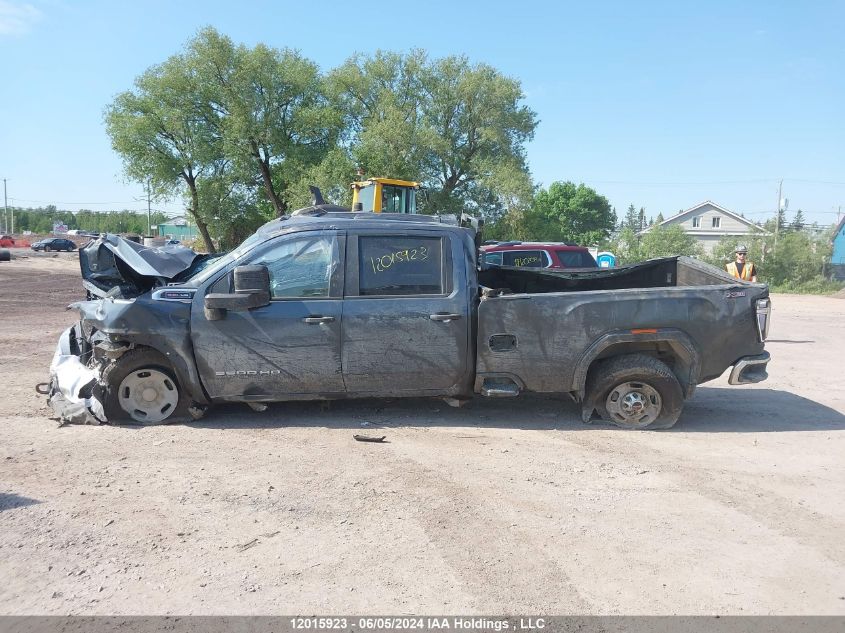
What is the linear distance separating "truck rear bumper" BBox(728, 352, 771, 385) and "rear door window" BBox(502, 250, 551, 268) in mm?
8124

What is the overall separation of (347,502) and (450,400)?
1.97 metres

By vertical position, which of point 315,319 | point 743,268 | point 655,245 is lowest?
point 315,319

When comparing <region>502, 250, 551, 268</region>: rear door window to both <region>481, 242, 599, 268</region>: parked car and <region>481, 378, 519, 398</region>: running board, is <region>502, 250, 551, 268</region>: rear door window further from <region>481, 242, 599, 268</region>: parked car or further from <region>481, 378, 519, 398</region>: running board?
<region>481, 378, 519, 398</region>: running board

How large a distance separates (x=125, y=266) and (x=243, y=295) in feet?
5.65

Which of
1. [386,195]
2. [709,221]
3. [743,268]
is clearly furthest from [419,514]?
[709,221]

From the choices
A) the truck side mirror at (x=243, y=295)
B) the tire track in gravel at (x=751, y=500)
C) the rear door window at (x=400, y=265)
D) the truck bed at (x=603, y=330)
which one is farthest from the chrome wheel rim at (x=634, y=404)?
the truck side mirror at (x=243, y=295)

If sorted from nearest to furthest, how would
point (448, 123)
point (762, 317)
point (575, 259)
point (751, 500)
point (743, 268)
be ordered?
point (751, 500), point (762, 317), point (743, 268), point (575, 259), point (448, 123)

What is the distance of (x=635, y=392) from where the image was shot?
571 cm

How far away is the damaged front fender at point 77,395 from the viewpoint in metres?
5.51

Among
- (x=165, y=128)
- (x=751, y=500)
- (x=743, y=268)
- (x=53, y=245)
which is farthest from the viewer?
(x=53, y=245)

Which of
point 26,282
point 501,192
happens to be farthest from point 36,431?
point 501,192

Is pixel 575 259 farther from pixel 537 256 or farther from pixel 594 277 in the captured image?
pixel 594 277

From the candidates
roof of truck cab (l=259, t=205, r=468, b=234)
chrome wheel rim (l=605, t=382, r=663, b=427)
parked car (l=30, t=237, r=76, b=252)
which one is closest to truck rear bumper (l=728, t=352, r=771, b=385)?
chrome wheel rim (l=605, t=382, r=663, b=427)

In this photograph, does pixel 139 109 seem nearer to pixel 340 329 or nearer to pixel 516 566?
pixel 340 329
